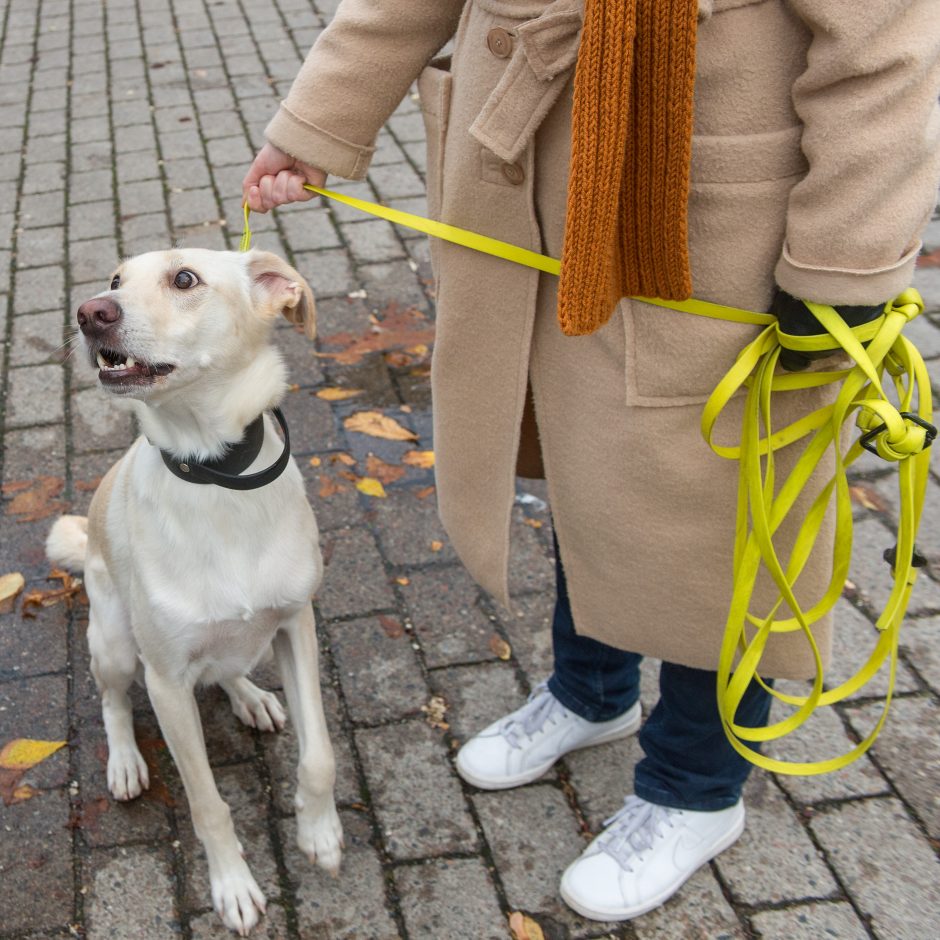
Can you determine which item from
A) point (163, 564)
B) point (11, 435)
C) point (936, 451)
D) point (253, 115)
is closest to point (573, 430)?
point (163, 564)

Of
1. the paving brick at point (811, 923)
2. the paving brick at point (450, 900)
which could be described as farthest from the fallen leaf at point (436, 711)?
the paving brick at point (811, 923)

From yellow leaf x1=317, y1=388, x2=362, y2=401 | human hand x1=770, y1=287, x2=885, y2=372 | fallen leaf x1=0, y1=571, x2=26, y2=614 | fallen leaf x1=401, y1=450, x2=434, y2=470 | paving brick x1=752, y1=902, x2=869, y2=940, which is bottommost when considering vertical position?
fallen leaf x1=0, y1=571, x2=26, y2=614

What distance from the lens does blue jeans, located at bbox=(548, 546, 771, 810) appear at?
2.44 metres

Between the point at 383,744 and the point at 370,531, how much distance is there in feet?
3.13

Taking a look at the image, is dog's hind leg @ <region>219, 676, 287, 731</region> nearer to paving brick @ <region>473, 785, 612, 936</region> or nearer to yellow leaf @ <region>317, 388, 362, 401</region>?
paving brick @ <region>473, 785, 612, 936</region>

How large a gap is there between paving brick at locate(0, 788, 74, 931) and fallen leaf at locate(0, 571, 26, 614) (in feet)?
2.69

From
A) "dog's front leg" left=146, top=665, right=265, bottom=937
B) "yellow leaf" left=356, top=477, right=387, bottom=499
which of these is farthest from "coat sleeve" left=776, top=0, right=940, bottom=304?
"yellow leaf" left=356, top=477, right=387, bottom=499

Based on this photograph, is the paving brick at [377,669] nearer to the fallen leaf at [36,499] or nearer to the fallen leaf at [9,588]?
the fallen leaf at [9,588]

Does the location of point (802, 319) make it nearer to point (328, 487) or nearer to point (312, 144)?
point (312, 144)

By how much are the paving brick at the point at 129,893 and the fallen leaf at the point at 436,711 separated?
0.81 metres

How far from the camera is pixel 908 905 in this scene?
2570mm

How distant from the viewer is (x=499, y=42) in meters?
1.88

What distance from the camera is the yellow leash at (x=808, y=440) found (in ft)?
6.10

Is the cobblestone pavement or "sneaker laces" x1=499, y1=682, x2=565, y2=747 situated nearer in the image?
the cobblestone pavement
